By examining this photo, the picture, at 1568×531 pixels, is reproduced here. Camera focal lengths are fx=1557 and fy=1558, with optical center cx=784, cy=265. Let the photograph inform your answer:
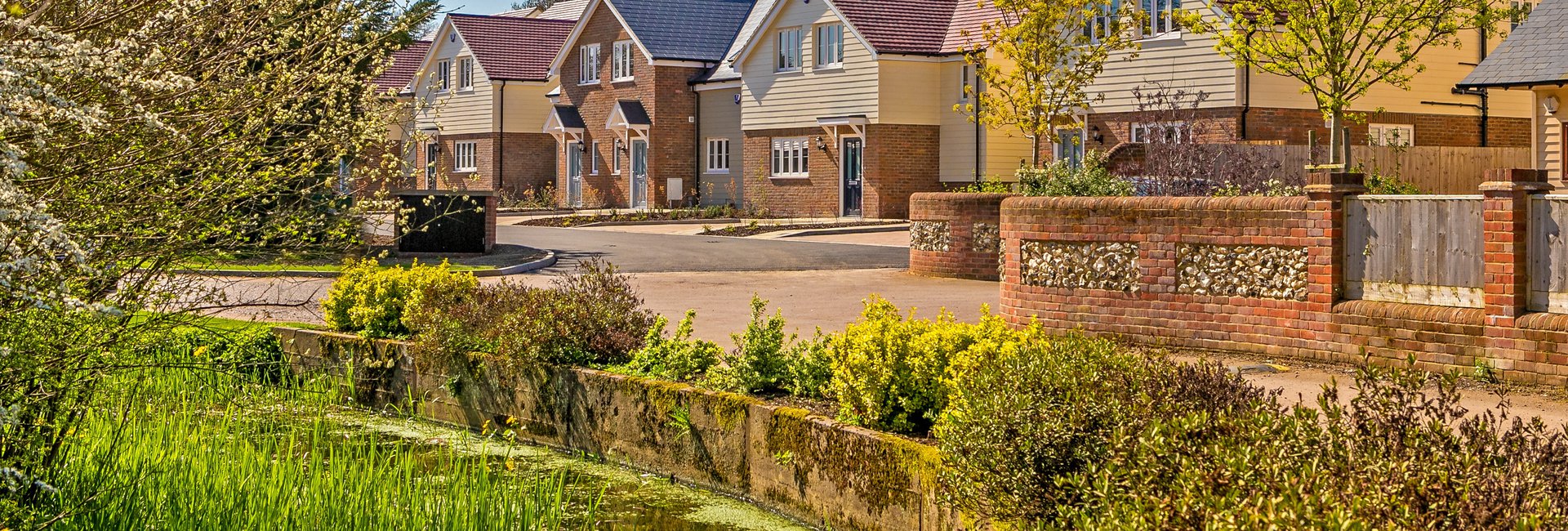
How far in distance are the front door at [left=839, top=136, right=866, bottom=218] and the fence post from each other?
28.5 metres

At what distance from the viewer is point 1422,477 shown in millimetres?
4504

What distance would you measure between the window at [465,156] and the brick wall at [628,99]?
497cm

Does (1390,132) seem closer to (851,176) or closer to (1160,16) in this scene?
(1160,16)

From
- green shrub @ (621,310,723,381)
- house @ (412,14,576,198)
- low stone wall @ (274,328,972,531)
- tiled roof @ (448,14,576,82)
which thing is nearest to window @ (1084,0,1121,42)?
low stone wall @ (274,328,972,531)

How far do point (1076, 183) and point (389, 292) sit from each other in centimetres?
866

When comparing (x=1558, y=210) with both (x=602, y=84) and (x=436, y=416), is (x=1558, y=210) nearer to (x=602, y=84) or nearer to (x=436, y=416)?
(x=436, y=416)

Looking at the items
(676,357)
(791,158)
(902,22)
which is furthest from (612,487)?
(791,158)

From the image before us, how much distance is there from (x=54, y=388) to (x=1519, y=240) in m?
9.11

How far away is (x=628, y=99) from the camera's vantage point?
48312mm

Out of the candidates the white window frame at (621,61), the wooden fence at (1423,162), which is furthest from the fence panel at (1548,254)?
the white window frame at (621,61)

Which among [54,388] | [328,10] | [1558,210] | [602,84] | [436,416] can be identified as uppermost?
[602,84]

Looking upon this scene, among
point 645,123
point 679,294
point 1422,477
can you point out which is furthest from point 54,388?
point 645,123

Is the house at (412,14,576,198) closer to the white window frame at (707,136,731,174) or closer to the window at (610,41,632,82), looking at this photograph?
the window at (610,41,632,82)

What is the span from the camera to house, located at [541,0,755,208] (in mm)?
47188
